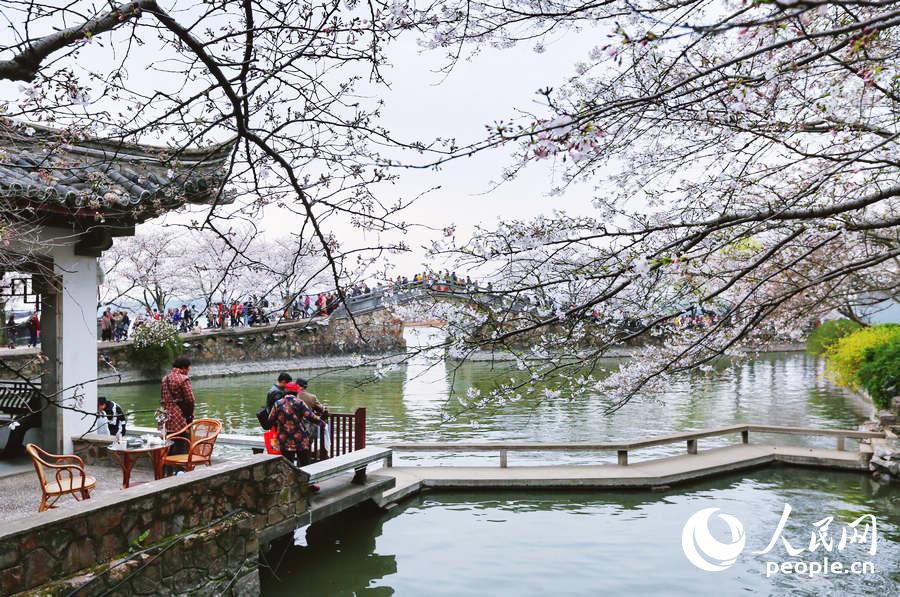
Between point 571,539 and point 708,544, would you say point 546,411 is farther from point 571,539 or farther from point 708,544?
point 708,544

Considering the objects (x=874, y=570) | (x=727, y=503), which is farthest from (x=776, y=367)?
(x=874, y=570)

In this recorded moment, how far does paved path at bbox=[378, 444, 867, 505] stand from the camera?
10.2 meters

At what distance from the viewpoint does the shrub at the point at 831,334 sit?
25.9 m

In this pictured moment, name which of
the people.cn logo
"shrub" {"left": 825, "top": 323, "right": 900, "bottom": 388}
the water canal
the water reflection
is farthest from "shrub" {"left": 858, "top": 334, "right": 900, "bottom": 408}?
the people.cn logo

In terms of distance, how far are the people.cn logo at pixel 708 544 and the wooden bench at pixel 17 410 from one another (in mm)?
6938

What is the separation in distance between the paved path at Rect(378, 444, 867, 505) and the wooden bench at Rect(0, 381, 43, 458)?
13.8ft

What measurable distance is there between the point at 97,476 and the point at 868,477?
34.3ft

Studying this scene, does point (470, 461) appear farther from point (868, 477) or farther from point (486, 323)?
point (486, 323)

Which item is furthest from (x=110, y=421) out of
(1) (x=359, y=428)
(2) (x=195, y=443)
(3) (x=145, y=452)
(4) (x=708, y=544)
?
(4) (x=708, y=544)

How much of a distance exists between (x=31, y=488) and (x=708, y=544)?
7049mm

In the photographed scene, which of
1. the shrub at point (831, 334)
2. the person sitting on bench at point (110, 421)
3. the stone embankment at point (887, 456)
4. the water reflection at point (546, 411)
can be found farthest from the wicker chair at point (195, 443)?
the shrub at point (831, 334)

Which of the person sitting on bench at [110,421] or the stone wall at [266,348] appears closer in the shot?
the person sitting on bench at [110,421]

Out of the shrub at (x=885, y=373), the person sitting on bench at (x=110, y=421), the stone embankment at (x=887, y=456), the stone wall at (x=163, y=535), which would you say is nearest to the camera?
the stone wall at (x=163, y=535)

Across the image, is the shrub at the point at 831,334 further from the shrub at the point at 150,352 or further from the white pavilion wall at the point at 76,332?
the shrub at the point at 150,352
